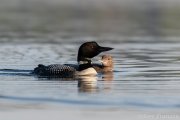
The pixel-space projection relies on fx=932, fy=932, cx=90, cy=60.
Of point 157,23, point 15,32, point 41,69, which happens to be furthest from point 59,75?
point 157,23

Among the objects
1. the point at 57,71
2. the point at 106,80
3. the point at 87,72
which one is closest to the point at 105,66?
the point at 87,72

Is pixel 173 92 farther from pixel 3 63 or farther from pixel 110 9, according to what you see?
pixel 110 9

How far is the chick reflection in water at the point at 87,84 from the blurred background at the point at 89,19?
1293 centimetres

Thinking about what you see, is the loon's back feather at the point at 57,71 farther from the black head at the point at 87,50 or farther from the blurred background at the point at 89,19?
A: the blurred background at the point at 89,19

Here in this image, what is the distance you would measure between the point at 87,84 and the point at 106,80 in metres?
0.96

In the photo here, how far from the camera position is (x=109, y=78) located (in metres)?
21.7

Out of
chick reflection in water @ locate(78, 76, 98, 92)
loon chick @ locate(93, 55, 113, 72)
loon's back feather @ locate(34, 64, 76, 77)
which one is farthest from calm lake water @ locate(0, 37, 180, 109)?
loon's back feather @ locate(34, 64, 76, 77)

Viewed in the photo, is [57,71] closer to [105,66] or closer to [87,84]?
[105,66]

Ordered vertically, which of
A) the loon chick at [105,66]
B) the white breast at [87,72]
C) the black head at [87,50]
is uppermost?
the black head at [87,50]

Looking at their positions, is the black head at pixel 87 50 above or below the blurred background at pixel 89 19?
below

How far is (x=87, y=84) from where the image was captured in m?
20.5

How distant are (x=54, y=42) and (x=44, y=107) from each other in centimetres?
1713

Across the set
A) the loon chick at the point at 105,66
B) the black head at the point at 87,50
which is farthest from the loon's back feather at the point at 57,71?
the loon chick at the point at 105,66

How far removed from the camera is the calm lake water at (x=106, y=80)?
685 inches
